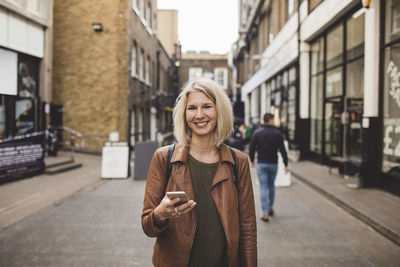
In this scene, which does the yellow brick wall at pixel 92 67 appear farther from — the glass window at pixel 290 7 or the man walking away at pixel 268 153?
the man walking away at pixel 268 153

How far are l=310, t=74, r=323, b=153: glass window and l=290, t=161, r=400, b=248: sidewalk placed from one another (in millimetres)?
3071

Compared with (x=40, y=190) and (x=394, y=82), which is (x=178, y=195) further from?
(x=40, y=190)

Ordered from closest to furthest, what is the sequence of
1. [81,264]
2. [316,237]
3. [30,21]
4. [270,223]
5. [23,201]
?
[81,264], [316,237], [270,223], [23,201], [30,21]

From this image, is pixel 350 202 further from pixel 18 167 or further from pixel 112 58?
pixel 112 58

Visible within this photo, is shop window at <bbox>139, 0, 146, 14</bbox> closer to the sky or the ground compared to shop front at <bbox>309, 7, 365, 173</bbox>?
closer to the sky

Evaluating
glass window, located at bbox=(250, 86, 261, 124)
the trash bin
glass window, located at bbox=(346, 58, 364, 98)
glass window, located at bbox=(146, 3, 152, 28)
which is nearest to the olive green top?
the trash bin

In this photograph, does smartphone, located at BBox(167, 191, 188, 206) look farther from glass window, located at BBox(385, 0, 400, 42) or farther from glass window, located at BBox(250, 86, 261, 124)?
glass window, located at BBox(250, 86, 261, 124)

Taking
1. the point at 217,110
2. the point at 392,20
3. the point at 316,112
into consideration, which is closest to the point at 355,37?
the point at 392,20

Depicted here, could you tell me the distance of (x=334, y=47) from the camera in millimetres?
11188

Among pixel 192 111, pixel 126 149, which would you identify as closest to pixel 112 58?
pixel 126 149

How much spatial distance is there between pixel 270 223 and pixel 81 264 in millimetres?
3128

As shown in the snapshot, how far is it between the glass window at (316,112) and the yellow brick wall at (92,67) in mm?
8732

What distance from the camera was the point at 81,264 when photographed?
383cm

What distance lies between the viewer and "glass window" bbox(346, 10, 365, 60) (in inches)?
361
